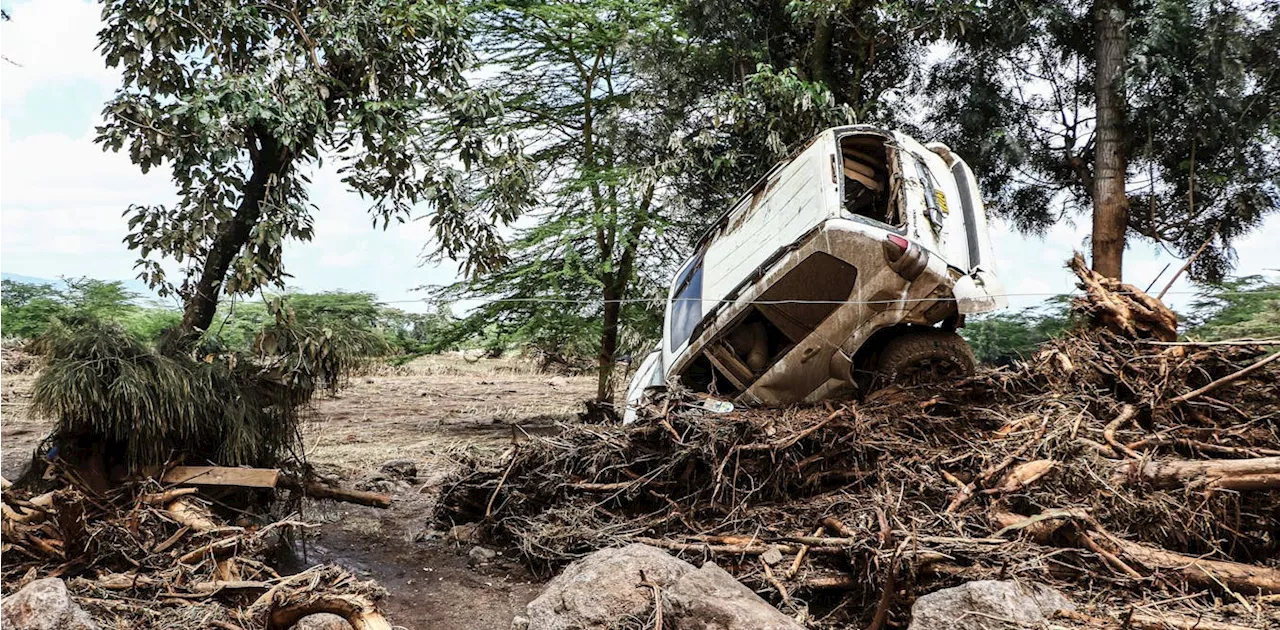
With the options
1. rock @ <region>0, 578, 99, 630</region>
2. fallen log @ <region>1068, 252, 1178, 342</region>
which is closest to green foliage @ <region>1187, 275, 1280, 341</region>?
fallen log @ <region>1068, 252, 1178, 342</region>

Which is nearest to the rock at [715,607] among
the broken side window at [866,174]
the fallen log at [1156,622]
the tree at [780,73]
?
the fallen log at [1156,622]

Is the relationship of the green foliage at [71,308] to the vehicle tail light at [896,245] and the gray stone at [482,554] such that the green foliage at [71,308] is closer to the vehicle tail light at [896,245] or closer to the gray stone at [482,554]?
the gray stone at [482,554]

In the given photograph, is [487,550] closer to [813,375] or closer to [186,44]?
[813,375]

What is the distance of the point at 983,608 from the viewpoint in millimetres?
3771

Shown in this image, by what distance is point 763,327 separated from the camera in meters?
6.71

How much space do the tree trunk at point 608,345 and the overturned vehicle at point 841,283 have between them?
501 cm

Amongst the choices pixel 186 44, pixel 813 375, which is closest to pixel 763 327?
pixel 813 375

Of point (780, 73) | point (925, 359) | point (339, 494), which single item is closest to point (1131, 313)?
point (925, 359)

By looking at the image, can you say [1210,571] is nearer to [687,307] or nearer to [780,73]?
[687,307]

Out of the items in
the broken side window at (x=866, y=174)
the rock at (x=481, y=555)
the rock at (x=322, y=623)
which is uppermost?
the broken side window at (x=866, y=174)

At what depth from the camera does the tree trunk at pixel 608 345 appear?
12.3 m

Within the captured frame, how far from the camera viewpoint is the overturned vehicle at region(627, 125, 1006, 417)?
5859mm

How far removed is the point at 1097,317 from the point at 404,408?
31.4 ft

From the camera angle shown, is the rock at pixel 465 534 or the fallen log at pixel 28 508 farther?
the rock at pixel 465 534
